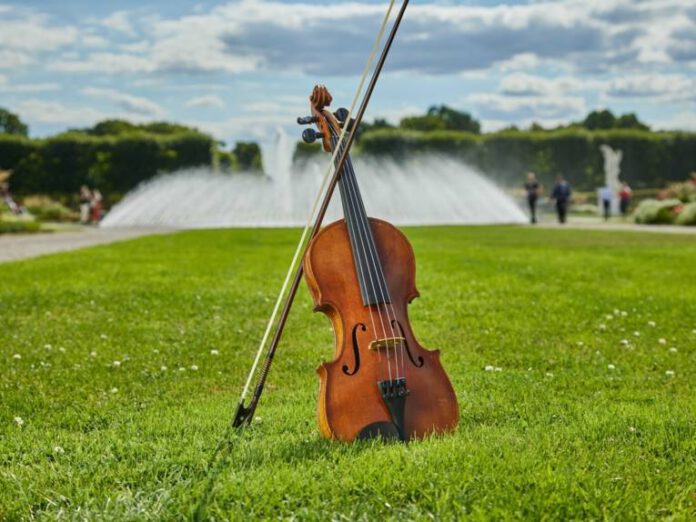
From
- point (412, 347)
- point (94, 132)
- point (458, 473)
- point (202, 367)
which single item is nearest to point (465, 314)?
point (202, 367)

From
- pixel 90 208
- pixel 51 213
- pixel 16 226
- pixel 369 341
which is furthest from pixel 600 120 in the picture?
pixel 369 341

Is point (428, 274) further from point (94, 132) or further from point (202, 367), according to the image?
point (94, 132)

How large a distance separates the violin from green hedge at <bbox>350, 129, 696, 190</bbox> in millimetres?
46219

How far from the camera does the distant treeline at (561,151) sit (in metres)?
50.5

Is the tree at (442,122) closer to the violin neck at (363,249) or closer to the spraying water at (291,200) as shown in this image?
the spraying water at (291,200)

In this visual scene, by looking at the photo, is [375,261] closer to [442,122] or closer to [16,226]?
[16,226]

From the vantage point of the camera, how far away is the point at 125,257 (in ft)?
50.4

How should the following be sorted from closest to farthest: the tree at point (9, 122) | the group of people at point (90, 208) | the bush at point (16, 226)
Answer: the bush at point (16, 226), the group of people at point (90, 208), the tree at point (9, 122)

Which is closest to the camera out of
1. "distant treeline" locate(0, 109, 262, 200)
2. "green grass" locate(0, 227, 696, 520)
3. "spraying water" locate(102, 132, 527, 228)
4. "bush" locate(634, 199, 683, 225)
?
"green grass" locate(0, 227, 696, 520)

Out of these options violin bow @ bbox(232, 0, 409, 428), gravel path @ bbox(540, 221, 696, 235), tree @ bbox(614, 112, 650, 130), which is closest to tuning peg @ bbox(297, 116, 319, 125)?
violin bow @ bbox(232, 0, 409, 428)

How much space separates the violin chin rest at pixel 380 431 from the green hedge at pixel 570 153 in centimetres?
4654

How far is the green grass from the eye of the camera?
3424 mm

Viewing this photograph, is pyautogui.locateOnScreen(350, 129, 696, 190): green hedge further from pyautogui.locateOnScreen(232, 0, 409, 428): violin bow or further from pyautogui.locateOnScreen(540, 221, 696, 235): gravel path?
pyautogui.locateOnScreen(232, 0, 409, 428): violin bow

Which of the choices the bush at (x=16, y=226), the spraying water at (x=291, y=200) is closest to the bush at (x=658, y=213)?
the spraying water at (x=291, y=200)
